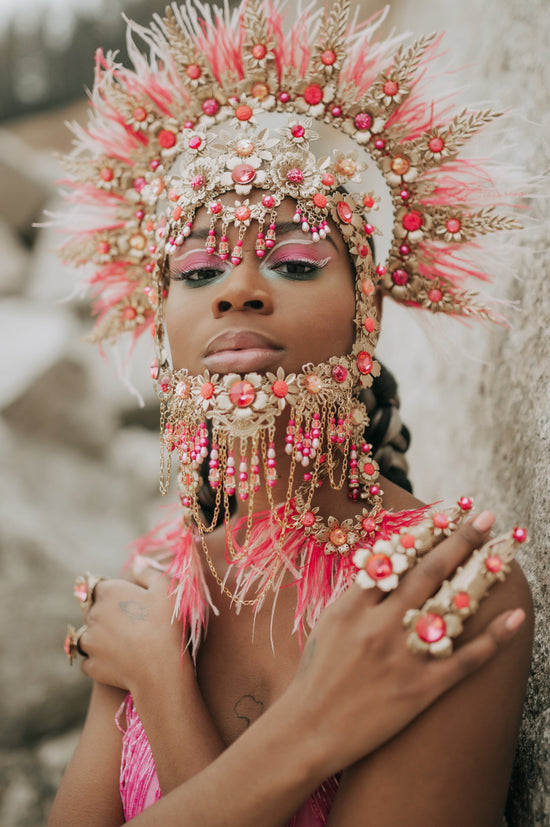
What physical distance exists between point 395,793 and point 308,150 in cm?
145

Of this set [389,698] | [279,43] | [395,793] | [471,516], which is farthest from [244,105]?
[395,793]

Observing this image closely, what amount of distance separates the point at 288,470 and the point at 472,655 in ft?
2.30

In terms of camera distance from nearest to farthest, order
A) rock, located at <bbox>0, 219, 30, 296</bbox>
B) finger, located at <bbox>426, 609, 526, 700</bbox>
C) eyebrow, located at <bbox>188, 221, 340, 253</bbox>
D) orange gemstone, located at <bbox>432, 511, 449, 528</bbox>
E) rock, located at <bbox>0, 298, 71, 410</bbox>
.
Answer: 1. finger, located at <bbox>426, 609, 526, 700</bbox>
2. orange gemstone, located at <bbox>432, 511, 449, 528</bbox>
3. eyebrow, located at <bbox>188, 221, 340, 253</bbox>
4. rock, located at <bbox>0, 298, 71, 410</bbox>
5. rock, located at <bbox>0, 219, 30, 296</bbox>

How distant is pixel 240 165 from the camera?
5.65ft

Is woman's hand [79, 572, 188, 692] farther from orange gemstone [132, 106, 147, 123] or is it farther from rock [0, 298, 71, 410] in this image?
rock [0, 298, 71, 410]

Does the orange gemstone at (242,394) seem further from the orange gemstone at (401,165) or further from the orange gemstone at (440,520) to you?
the orange gemstone at (401,165)

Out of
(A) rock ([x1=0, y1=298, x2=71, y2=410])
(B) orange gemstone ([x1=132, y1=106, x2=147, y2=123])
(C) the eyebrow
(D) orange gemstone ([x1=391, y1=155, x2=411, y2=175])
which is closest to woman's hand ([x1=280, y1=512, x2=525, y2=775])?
(C) the eyebrow

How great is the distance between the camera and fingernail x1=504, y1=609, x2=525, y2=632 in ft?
3.99

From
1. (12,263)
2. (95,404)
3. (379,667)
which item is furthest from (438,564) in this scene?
(12,263)

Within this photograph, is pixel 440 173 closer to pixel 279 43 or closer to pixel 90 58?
pixel 279 43

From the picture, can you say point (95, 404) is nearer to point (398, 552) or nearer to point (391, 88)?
point (391, 88)

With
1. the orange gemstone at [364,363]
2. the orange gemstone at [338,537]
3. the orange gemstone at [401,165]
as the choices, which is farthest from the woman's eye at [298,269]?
the orange gemstone at [338,537]

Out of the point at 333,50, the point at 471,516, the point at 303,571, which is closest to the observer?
the point at 471,516

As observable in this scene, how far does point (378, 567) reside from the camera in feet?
4.28
